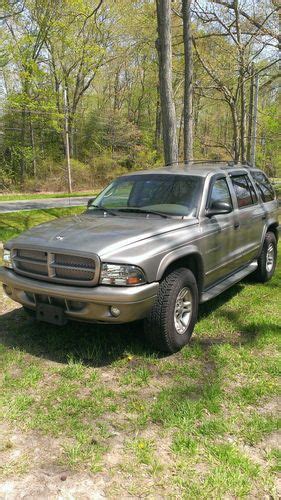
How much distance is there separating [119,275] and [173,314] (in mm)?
688

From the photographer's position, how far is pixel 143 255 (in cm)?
361

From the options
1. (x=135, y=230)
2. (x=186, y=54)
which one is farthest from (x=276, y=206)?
(x=186, y=54)

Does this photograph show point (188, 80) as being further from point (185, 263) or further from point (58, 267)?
point (58, 267)

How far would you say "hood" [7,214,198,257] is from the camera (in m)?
3.68

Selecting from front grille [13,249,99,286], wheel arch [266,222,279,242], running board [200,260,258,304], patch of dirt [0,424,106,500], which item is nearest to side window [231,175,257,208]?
wheel arch [266,222,279,242]

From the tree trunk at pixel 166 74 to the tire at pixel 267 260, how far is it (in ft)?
11.1

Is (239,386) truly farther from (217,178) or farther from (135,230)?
(217,178)

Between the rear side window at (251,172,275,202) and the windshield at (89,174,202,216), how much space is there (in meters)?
1.84

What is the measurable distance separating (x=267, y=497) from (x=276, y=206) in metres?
5.18

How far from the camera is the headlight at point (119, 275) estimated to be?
3.52 metres

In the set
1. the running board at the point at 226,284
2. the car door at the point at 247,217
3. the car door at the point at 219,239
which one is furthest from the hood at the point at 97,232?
the car door at the point at 247,217

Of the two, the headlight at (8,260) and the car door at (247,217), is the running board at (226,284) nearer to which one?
the car door at (247,217)

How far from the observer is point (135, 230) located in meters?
A: 3.92

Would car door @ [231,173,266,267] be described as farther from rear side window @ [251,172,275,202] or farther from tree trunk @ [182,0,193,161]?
tree trunk @ [182,0,193,161]
